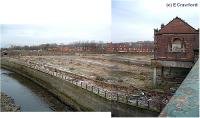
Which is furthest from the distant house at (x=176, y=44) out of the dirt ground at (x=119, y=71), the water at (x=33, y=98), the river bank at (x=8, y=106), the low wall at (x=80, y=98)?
the river bank at (x=8, y=106)

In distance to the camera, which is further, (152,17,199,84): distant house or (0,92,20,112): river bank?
(0,92,20,112): river bank

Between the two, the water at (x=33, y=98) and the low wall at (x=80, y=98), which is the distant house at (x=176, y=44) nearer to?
the low wall at (x=80, y=98)

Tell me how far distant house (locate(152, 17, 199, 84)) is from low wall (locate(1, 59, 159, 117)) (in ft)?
10.8

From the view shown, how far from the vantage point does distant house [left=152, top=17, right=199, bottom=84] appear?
42.5ft

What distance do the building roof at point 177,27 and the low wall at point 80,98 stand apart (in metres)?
4.42

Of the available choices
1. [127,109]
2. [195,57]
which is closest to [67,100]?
[127,109]

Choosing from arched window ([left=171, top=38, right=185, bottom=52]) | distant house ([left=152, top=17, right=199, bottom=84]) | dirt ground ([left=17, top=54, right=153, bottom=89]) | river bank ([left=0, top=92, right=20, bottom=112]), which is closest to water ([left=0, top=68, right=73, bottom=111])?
river bank ([left=0, top=92, right=20, bottom=112])

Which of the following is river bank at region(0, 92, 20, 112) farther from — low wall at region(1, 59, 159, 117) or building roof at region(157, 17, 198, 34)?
building roof at region(157, 17, 198, 34)

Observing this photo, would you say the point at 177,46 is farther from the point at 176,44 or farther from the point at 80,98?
the point at 80,98

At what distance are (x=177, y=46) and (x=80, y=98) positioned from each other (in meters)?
5.62

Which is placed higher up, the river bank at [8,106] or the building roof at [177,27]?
the building roof at [177,27]

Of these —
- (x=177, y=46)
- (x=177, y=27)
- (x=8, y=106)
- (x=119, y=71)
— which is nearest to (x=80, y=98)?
(x=8, y=106)

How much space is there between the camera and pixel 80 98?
15.2 meters

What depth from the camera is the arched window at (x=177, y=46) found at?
1325 centimetres
